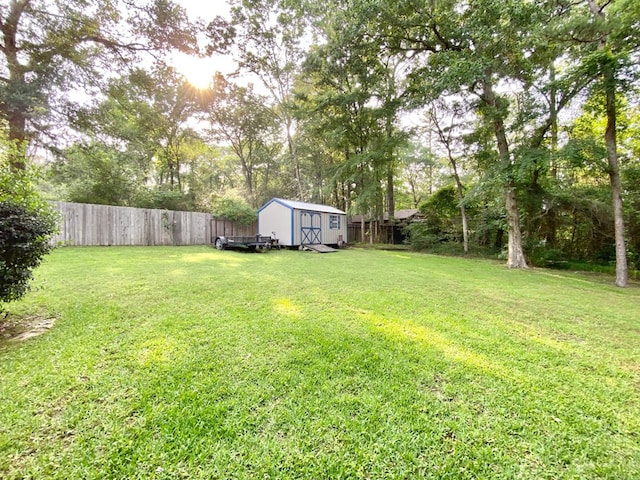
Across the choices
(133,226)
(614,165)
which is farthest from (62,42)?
(614,165)

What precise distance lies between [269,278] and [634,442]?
16.4ft

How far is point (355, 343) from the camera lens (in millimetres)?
2604

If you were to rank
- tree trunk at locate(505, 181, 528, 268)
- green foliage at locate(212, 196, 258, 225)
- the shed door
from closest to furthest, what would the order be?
tree trunk at locate(505, 181, 528, 268) < the shed door < green foliage at locate(212, 196, 258, 225)

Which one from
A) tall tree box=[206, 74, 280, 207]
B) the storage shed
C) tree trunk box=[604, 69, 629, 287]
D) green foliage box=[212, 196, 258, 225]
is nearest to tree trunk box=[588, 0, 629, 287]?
tree trunk box=[604, 69, 629, 287]

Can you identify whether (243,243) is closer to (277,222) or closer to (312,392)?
(277,222)

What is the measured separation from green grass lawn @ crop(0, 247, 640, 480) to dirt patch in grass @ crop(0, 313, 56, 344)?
0.40 feet

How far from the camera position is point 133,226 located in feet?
36.1

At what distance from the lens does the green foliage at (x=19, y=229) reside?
8.12 ft

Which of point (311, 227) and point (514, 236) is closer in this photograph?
point (514, 236)

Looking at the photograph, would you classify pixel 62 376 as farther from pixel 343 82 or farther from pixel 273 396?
pixel 343 82

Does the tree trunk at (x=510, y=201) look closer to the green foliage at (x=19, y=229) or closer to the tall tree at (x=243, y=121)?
the green foliage at (x=19, y=229)

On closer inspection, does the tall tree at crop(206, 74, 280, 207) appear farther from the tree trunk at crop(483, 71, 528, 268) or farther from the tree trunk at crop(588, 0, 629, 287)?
the tree trunk at crop(588, 0, 629, 287)

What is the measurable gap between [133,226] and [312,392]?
12270mm

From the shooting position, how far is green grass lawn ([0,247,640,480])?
134 centimetres
